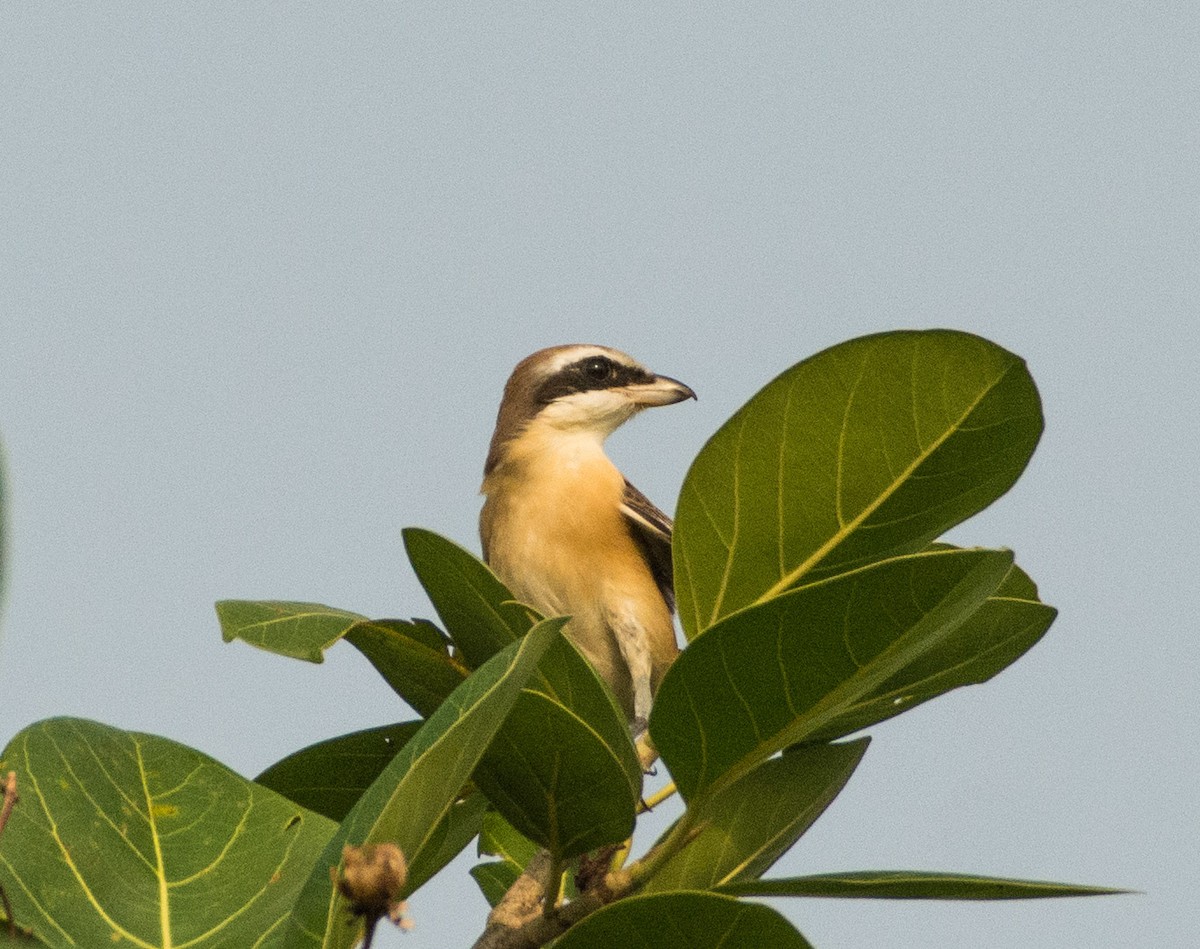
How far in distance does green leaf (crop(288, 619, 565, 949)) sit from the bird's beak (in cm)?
355

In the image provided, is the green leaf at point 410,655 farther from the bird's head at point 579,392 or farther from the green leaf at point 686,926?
the bird's head at point 579,392

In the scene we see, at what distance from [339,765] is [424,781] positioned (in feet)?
3.24

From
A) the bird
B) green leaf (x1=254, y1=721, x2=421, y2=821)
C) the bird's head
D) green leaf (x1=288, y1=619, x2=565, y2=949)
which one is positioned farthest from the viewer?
the bird's head

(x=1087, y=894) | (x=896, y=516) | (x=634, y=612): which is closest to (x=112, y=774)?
(x=896, y=516)

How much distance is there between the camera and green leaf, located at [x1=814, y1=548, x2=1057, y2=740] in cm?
221

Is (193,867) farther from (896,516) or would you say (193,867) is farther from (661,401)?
(661,401)

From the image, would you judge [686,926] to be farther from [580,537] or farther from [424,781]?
[580,537]

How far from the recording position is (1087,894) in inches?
69.7

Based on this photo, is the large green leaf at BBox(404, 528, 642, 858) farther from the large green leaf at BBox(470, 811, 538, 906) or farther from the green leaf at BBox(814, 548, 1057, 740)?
the large green leaf at BBox(470, 811, 538, 906)

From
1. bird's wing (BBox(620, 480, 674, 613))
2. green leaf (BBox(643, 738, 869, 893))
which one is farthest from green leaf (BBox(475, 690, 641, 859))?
bird's wing (BBox(620, 480, 674, 613))

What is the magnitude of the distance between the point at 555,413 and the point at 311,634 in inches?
112

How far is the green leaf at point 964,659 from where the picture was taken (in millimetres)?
2205

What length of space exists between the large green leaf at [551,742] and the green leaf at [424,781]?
0.19 metres

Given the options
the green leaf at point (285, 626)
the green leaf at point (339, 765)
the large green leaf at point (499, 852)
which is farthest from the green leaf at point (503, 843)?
the green leaf at point (285, 626)
